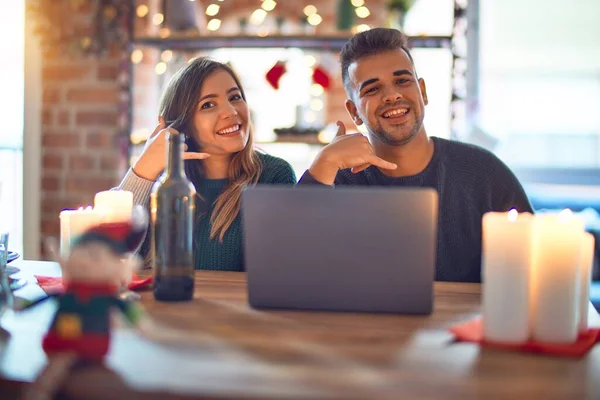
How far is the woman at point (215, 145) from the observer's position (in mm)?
2018

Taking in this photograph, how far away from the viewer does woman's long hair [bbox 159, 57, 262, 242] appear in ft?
6.99

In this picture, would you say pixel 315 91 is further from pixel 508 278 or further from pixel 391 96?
pixel 508 278

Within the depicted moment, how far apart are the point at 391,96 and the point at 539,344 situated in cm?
114

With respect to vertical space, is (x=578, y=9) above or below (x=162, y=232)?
above

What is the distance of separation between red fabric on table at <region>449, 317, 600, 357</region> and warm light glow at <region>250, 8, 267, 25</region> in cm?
287

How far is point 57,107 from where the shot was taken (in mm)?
3352

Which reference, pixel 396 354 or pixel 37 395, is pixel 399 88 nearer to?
pixel 396 354

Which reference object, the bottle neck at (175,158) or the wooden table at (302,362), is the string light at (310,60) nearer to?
the bottle neck at (175,158)

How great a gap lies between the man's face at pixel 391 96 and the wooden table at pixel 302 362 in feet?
3.02

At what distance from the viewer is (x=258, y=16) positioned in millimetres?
3662

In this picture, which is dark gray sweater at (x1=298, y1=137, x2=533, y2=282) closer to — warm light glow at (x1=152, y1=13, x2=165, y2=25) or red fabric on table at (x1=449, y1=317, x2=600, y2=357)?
red fabric on table at (x1=449, y1=317, x2=600, y2=357)

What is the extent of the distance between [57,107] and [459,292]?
253 centimetres

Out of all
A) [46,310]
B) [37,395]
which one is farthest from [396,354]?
[46,310]

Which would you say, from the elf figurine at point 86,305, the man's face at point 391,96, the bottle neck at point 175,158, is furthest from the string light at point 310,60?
the elf figurine at point 86,305
